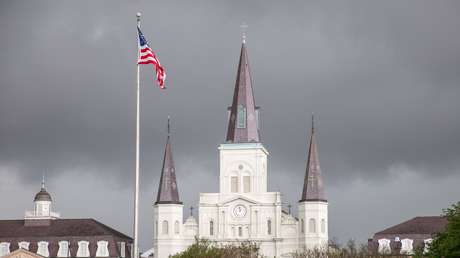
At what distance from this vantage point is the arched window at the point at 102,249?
15900 cm

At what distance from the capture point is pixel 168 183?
16362 cm

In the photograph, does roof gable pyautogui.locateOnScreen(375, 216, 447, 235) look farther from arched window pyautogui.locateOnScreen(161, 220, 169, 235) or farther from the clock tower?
arched window pyautogui.locateOnScreen(161, 220, 169, 235)

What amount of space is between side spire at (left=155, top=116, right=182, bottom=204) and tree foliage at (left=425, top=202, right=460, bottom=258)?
68.8 meters

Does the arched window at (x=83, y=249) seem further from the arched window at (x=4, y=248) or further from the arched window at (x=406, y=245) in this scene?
the arched window at (x=406, y=245)

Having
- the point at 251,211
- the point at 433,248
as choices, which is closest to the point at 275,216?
the point at 251,211

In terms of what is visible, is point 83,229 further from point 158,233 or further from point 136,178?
point 136,178

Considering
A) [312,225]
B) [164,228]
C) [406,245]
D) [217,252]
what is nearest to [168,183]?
[164,228]

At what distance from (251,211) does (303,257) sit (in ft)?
78.3

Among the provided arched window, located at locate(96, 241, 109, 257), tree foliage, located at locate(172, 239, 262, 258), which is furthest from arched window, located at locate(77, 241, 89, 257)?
tree foliage, located at locate(172, 239, 262, 258)

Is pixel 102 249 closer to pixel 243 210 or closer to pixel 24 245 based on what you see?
pixel 24 245

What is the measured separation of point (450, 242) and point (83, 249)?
75013 millimetres

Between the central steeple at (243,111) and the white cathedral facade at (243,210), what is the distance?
0.40ft

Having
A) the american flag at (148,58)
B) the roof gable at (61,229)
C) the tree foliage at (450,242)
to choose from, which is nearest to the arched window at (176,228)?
the roof gable at (61,229)

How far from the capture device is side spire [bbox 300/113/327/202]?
160125mm
